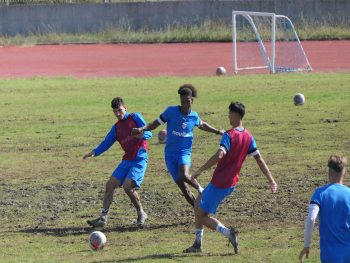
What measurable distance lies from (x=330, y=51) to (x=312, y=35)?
166 inches

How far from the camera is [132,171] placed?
531 inches

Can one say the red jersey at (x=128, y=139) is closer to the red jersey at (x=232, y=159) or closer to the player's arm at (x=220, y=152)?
the red jersey at (x=232, y=159)

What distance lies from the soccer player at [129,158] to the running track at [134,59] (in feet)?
81.8

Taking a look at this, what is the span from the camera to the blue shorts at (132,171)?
1348 centimetres

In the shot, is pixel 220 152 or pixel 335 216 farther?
pixel 220 152

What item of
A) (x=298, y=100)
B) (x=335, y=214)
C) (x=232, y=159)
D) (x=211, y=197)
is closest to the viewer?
(x=335, y=214)

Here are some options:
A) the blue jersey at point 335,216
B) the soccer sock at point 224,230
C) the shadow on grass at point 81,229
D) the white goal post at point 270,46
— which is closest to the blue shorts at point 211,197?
the soccer sock at point 224,230

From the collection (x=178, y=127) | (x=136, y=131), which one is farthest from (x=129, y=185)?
(x=178, y=127)

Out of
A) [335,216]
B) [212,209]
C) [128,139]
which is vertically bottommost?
[212,209]

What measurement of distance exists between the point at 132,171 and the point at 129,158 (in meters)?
0.23

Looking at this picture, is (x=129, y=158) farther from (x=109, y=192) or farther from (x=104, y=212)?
(x=104, y=212)

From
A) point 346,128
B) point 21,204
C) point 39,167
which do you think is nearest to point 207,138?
point 346,128

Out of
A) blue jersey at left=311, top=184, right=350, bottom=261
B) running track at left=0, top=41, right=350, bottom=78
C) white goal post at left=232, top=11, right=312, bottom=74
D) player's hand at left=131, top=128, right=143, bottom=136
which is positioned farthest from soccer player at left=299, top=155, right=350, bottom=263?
running track at left=0, top=41, right=350, bottom=78

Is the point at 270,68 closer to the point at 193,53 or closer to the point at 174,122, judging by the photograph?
the point at 193,53
